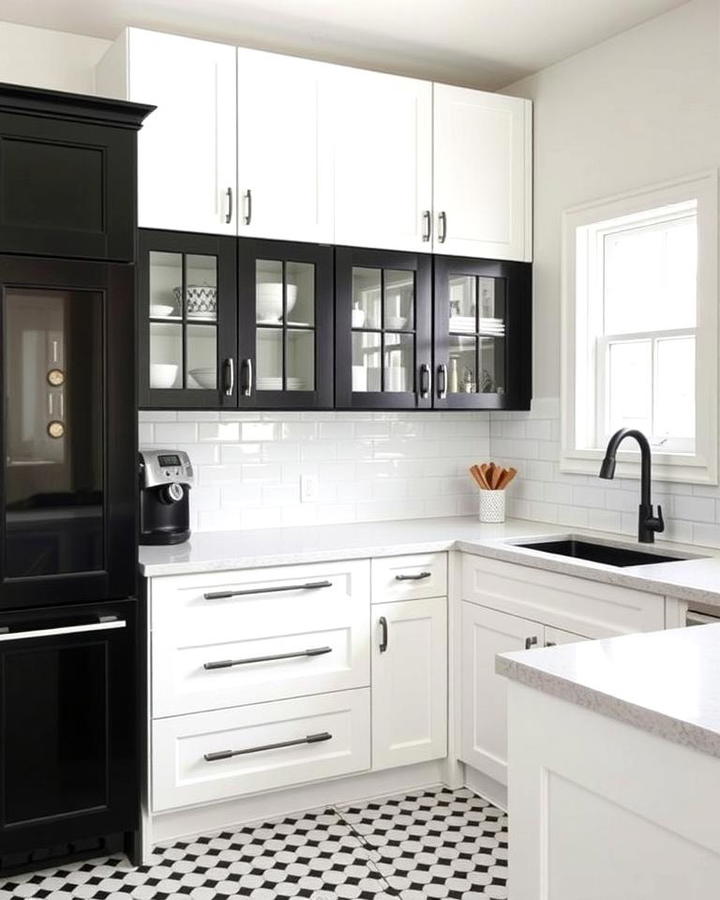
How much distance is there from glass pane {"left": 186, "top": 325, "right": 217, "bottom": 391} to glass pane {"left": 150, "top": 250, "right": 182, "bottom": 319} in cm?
9

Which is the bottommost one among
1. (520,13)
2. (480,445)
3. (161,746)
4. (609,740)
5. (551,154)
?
(161,746)

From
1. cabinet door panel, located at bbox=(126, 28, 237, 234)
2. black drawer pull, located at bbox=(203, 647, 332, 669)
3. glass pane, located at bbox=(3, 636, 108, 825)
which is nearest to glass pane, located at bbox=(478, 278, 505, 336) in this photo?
cabinet door panel, located at bbox=(126, 28, 237, 234)

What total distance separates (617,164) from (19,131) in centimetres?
209

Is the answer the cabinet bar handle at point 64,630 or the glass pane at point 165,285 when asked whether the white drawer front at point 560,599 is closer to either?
the cabinet bar handle at point 64,630

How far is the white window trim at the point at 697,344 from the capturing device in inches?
124

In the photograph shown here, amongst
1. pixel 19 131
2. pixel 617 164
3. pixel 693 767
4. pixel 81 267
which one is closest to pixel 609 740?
pixel 693 767

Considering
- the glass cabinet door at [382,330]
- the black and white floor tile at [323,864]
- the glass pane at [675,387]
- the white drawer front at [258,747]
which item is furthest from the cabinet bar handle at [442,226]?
the black and white floor tile at [323,864]

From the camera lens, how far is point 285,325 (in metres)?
3.45

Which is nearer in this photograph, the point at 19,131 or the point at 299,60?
the point at 19,131

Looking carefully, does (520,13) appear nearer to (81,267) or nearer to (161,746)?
(81,267)

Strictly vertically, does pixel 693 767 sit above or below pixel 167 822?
above

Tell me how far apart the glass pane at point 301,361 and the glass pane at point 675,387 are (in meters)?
1.28

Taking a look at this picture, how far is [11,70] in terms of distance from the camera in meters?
3.39

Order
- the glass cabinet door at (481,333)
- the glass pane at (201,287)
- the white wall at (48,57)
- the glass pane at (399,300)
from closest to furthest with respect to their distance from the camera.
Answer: the glass pane at (201,287)
the white wall at (48,57)
the glass pane at (399,300)
the glass cabinet door at (481,333)
